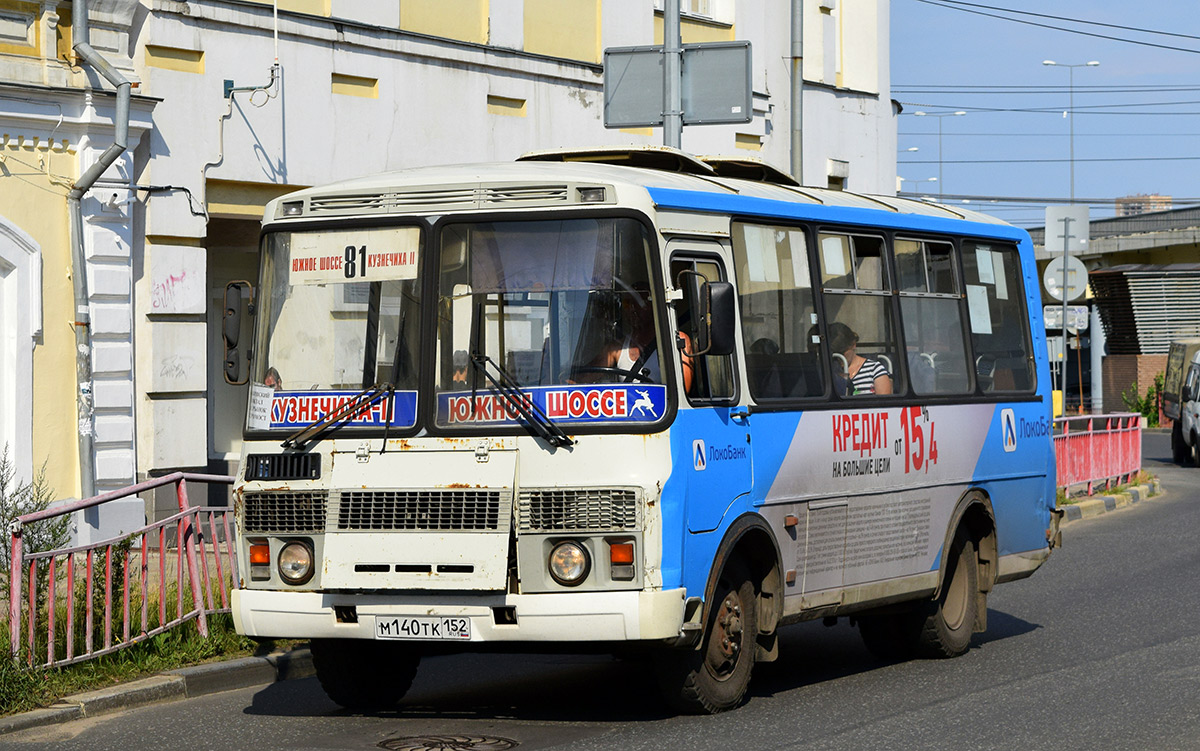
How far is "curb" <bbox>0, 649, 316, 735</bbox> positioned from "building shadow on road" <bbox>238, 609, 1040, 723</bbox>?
165 mm

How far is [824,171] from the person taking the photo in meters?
25.5

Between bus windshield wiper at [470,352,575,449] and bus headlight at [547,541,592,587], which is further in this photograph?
bus windshield wiper at [470,352,575,449]

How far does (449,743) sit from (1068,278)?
57.5 feet

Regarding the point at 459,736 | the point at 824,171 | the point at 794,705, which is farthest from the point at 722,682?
the point at 824,171

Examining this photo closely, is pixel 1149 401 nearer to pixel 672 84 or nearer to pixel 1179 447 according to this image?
pixel 1179 447

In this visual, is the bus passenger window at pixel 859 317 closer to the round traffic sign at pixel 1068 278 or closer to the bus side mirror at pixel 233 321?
the bus side mirror at pixel 233 321

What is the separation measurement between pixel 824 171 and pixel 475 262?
58.0ft

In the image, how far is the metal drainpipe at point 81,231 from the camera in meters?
15.5

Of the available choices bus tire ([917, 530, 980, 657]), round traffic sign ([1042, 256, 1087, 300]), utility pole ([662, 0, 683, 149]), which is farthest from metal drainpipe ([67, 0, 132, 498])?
round traffic sign ([1042, 256, 1087, 300])

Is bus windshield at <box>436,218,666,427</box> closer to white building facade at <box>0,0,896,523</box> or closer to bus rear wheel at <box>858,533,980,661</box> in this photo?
bus rear wheel at <box>858,533,980,661</box>

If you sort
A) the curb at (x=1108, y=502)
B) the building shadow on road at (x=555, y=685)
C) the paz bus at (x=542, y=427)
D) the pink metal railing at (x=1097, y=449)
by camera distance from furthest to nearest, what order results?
the pink metal railing at (x=1097, y=449) < the curb at (x=1108, y=502) < the building shadow on road at (x=555, y=685) < the paz bus at (x=542, y=427)

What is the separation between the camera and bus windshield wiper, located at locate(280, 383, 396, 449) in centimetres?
844

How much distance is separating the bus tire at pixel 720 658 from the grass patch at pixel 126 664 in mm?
3078

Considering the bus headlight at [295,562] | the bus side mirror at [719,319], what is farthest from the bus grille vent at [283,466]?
the bus side mirror at [719,319]
